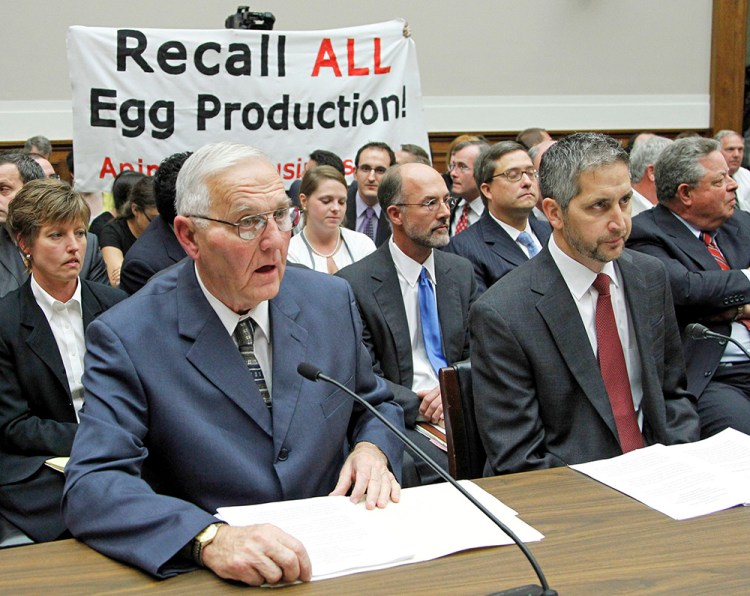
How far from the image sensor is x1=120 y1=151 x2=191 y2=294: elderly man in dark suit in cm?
340

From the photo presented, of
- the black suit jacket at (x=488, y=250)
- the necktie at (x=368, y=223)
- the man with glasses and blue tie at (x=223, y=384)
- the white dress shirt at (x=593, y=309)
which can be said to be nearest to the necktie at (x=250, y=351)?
the man with glasses and blue tie at (x=223, y=384)

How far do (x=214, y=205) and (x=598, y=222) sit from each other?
1.03m

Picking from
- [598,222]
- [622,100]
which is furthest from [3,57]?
[598,222]

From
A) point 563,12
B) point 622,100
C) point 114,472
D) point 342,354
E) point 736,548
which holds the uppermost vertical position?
point 563,12

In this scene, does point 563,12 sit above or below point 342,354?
above

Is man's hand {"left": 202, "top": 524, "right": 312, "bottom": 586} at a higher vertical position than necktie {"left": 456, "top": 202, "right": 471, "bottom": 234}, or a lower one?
lower

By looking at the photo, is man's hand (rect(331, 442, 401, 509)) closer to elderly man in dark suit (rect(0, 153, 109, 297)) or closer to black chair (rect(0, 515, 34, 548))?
black chair (rect(0, 515, 34, 548))

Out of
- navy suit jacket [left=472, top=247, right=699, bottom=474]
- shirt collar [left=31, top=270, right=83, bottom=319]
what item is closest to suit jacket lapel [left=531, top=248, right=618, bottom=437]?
navy suit jacket [left=472, top=247, right=699, bottom=474]

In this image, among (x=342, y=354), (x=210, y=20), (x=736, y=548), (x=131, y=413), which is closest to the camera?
(x=736, y=548)

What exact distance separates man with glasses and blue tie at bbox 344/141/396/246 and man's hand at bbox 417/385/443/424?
204 centimetres

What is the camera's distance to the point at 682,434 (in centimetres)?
228

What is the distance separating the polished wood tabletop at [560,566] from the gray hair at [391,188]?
2.32 metres

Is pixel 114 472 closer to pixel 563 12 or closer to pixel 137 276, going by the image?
pixel 137 276

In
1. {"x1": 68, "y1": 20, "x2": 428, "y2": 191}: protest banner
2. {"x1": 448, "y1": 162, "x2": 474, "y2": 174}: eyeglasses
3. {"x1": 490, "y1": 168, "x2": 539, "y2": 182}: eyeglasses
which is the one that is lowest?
{"x1": 490, "y1": 168, "x2": 539, "y2": 182}: eyeglasses
